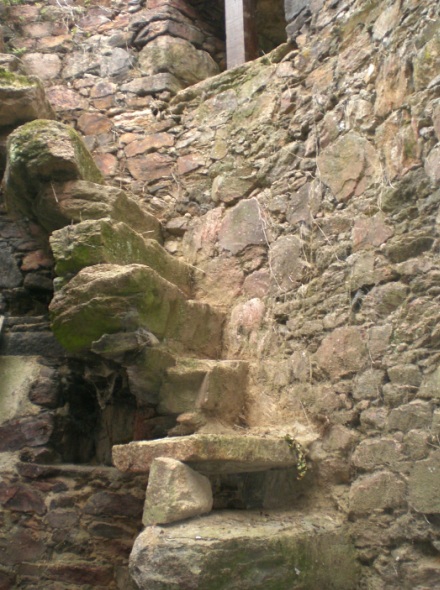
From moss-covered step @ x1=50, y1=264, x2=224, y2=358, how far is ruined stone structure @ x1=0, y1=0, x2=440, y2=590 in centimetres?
1

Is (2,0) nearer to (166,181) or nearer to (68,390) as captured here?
(166,181)

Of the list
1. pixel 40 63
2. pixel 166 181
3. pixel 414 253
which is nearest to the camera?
pixel 414 253

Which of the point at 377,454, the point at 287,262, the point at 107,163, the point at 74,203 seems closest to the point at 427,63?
the point at 287,262

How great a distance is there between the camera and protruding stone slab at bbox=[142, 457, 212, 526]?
93.9 inches

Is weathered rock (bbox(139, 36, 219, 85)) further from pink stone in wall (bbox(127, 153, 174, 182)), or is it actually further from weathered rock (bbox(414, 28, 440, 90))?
weathered rock (bbox(414, 28, 440, 90))

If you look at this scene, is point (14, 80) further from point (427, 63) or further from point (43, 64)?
point (427, 63)

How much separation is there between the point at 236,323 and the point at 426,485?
4.67 feet

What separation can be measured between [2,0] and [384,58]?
349 cm

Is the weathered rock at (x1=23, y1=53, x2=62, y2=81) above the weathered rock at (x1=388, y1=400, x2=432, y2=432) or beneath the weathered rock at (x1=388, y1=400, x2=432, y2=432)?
above

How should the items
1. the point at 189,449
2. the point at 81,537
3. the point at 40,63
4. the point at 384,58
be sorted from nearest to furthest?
the point at 189,449 < the point at 384,58 < the point at 81,537 < the point at 40,63

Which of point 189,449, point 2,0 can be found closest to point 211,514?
point 189,449

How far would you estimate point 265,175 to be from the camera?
369cm

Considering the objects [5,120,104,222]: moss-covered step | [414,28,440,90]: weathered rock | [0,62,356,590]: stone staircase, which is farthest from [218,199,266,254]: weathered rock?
[414,28,440,90]: weathered rock

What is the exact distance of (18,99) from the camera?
4027 millimetres
